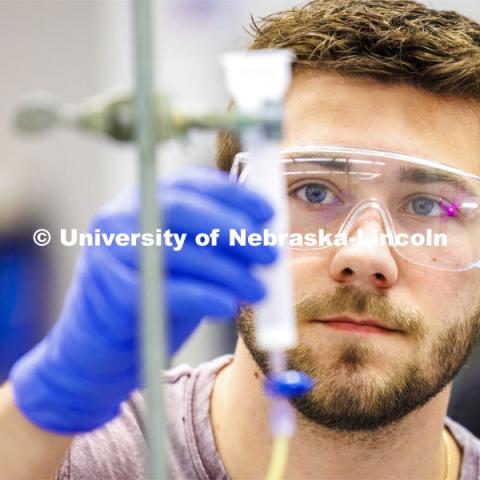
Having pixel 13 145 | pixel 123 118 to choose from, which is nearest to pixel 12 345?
pixel 13 145

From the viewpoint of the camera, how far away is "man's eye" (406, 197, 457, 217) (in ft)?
4.53

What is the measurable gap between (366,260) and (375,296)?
2.5 inches

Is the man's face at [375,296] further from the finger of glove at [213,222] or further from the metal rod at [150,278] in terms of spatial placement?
the metal rod at [150,278]

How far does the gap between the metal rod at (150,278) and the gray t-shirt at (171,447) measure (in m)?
0.74

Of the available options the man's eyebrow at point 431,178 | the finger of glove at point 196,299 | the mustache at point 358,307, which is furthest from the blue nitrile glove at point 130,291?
the man's eyebrow at point 431,178

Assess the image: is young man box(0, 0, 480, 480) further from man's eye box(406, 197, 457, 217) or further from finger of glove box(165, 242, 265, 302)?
finger of glove box(165, 242, 265, 302)

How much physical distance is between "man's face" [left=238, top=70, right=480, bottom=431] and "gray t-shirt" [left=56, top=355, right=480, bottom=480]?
0.16m

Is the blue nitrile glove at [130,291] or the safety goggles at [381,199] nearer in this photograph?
the blue nitrile glove at [130,291]

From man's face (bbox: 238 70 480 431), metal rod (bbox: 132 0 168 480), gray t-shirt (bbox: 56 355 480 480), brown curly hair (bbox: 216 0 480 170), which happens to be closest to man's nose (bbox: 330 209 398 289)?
man's face (bbox: 238 70 480 431)

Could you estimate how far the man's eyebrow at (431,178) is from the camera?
1370 millimetres

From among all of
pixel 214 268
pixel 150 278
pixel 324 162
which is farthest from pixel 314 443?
pixel 150 278

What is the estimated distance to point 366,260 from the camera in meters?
1.28

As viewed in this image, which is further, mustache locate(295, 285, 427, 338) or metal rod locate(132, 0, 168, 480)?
mustache locate(295, 285, 427, 338)

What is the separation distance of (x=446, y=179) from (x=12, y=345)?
5.22 ft
